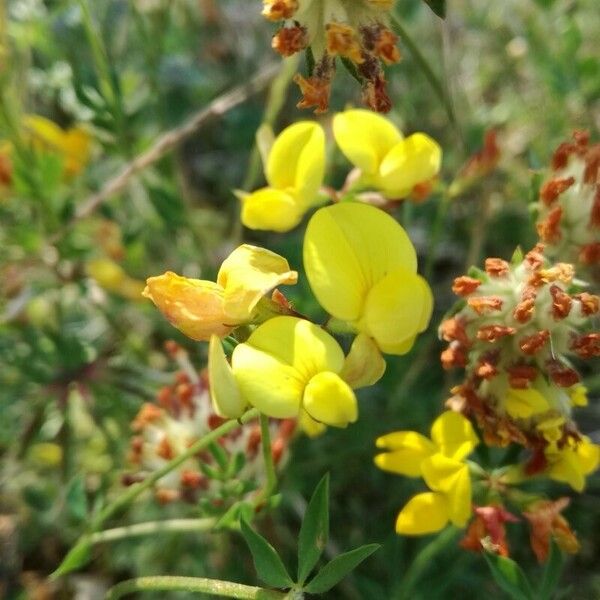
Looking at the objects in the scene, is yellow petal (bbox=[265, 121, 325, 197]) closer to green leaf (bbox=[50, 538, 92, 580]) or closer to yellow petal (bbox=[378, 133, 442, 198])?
yellow petal (bbox=[378, 133, 442, 198])

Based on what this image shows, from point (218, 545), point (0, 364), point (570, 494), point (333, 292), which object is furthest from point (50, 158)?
point (570, 494)

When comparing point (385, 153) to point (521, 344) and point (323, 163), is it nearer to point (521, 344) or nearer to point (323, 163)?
point (323, 163)

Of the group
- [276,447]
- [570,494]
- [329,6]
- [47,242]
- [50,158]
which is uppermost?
[329,6]

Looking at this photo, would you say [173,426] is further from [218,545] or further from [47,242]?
[47,242]

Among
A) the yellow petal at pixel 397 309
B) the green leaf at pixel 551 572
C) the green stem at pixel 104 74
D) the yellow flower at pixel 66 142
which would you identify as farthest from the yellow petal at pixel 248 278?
the yellow flower at pixel 66 142

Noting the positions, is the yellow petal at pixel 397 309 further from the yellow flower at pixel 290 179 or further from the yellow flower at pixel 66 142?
the yellow flower at pixel 66 142
